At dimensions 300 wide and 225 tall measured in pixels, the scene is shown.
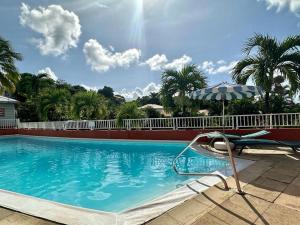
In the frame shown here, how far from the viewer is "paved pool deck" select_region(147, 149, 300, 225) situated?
11.0 feet

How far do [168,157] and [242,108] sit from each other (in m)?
6.90

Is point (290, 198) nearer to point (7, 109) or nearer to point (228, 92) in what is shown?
point (228, 92)

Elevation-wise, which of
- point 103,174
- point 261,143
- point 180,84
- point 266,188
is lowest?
point 103,174

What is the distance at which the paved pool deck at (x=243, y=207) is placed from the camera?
335cm

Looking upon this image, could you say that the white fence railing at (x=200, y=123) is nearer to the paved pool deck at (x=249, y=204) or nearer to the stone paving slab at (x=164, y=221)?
the paved pool deck at (x=249, y=204)

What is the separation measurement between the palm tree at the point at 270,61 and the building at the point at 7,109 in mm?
23201

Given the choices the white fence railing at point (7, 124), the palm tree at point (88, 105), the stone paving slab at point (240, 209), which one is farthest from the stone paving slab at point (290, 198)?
the white fence railing at point (7, 124)

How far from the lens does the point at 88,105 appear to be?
60.0 ft

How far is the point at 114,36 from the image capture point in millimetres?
17141

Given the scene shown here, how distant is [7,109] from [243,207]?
2754cm

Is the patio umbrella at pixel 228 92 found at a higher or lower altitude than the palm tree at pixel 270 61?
lower

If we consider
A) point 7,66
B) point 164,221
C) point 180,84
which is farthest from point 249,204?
point 7,66

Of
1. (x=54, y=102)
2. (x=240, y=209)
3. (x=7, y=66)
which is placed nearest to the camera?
(x=240, y=209)

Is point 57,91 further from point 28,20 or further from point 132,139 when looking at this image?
point 132,139
